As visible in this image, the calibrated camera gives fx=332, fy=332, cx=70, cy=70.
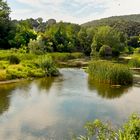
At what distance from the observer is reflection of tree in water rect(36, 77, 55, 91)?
34219 millimetres

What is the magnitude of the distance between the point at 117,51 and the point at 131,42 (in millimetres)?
32621

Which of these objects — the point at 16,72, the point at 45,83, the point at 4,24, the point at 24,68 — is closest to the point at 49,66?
the point at 24,68

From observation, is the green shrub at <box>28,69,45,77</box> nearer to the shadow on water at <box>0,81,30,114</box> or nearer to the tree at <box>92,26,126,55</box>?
the shadow on water at <box>0,81,30,114</box>

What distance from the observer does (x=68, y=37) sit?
86875mm

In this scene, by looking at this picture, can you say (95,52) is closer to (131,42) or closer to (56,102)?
(131,42)

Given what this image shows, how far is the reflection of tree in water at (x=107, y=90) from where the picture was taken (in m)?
30.9

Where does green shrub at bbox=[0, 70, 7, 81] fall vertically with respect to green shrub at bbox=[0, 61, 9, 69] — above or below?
below

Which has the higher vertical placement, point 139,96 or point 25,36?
point 25,36

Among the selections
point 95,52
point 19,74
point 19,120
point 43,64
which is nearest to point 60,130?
point 19,120

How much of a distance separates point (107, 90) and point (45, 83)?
748 cm

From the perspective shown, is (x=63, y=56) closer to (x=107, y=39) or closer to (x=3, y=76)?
(x=107, y=39)

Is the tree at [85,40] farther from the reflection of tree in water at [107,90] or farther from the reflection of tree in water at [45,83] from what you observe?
the reflection of tree in water at [107,90]

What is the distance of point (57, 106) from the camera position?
25344 mm

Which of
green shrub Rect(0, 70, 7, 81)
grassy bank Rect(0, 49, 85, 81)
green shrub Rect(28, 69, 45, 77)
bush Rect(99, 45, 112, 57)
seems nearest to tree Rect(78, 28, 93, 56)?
bush Rect(99, 45, 112, 57)
